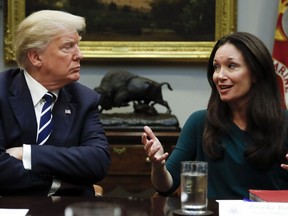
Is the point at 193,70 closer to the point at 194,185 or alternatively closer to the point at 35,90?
the point at 35,90

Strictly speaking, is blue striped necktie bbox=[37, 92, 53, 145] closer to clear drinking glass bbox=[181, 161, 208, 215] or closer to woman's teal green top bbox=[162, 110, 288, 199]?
woman's teal green top bbox=[162, 110, 288, 199]

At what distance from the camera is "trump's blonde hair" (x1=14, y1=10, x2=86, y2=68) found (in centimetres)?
230

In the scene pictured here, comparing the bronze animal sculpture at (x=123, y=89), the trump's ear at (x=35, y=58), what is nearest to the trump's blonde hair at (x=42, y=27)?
the trump's ear at (x=35, y=58)

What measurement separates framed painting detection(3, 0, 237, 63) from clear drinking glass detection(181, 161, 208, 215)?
2.82 m

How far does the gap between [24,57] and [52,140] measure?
40 centimetres

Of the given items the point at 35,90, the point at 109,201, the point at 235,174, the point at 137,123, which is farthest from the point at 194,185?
the point at 137,123

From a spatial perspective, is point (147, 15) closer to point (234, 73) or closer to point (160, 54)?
point (160, 54)

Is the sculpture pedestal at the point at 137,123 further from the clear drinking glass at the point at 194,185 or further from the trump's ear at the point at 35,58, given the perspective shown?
the clear drinking glass at the point at 194,185

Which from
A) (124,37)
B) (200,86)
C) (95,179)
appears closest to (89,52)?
(124,37)

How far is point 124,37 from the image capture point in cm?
430

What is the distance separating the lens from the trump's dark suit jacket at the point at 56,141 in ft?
6.79

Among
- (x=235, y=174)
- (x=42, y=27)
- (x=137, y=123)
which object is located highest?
(x=42, y=27)

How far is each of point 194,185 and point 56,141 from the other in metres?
0.89

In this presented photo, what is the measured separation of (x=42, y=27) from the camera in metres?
2.30
